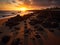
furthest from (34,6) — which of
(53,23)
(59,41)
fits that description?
(59,41)

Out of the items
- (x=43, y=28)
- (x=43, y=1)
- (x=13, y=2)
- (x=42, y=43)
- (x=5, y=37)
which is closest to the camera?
(x=42, y=43)

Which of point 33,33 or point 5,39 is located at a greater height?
point 5,39

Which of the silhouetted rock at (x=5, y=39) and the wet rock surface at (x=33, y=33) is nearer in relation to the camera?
the silhouetted rock at (x=5, y=39)

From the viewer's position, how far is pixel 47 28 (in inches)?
607

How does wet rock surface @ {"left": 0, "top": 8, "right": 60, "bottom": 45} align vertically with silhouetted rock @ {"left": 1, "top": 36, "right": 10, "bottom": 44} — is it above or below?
below

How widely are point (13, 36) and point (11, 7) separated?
49.0ft

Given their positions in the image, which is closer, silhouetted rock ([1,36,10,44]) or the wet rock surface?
silhouetted rock ([1,36,10,44])

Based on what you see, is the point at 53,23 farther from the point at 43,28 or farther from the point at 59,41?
the point at 59,41

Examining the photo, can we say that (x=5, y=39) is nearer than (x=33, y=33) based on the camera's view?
Yes

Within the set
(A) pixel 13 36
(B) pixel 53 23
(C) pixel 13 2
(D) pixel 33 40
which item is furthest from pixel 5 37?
(C) pixel 13 2

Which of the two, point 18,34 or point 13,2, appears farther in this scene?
point 13,2

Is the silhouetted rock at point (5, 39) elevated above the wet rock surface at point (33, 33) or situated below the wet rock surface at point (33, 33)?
above

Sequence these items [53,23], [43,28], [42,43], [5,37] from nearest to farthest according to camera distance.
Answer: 1. [42,43]
2. [5,37]
3. [43,28]
4. [53,23]

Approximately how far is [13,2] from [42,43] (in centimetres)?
1543
